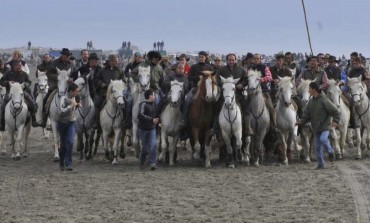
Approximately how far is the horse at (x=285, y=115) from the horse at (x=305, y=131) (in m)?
0.56

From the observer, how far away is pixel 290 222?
10.1 m

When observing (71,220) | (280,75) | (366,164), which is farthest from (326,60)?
(71,220)

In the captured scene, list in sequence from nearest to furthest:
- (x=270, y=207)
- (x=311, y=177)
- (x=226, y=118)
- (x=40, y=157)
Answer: (x=270, y=207) < (x=311, y=177) < (x=226, y=118) < (x=40, y=157)

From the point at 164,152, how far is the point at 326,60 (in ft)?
22.1

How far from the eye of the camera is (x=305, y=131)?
1752 cm

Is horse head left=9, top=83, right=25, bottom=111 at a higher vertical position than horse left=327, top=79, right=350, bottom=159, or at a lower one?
higher

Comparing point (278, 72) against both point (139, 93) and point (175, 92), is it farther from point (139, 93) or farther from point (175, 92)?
point (139, 93)

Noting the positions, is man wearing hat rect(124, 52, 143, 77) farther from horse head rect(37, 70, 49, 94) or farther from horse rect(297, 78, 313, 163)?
horse rect(297, 78, 313, 163)

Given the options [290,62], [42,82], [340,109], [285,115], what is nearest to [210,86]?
[285,115]

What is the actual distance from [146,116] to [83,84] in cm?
273

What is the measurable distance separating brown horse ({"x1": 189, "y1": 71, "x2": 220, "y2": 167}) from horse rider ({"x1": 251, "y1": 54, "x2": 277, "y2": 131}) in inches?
54.4

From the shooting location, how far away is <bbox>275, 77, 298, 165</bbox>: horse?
16.3 meters

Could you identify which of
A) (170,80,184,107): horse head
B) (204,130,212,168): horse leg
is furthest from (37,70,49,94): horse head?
(204,130,212,168): horse leg

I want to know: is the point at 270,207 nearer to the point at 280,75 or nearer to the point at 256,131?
the point at 256,131
